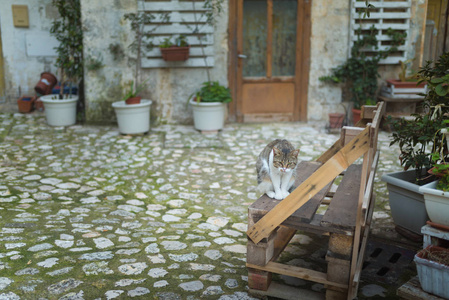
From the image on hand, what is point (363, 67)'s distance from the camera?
7645mm

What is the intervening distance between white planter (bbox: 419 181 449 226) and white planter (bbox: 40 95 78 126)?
6.10 metres

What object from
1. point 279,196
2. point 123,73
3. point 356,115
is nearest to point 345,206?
point 279,196

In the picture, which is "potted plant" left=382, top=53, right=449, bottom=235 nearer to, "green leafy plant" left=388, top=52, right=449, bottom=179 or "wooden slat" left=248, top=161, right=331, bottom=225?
"green leafy plant" left=388, top=52, right=449, bottom=179

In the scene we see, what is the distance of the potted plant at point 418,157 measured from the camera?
348 cm

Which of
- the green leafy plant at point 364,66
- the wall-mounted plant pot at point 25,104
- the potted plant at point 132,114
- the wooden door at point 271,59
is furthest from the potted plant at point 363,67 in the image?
the wall-mounted plant pot at point 25,104

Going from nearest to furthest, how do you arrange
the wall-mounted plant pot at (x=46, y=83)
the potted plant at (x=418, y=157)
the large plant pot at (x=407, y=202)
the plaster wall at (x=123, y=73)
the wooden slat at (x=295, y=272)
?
the wooden slat at (x=295, y=272) < the potted plant at (x=418, y=157) < the large plant pot at (x=407, y=202) < the plaster wall at (x=123, y=73) < the wall-mounted plant pot at (x=46, y=83)

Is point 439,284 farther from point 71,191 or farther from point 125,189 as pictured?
point 71,191

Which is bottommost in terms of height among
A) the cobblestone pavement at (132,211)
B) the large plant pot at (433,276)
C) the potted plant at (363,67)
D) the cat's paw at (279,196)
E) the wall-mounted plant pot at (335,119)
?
the cobblestone pavement at (132,211)

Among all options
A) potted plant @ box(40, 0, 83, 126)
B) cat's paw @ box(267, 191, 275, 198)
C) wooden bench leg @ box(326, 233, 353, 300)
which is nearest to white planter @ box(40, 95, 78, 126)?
potted plant @ box(40, 0, 83, 126)

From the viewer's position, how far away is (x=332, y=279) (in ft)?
9.36

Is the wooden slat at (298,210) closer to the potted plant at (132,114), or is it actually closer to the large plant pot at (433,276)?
the large plant pot at (433,276)

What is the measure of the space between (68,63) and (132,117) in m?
1.62

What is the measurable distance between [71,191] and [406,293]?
350 cm

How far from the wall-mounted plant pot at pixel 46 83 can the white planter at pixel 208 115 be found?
3.14 m
